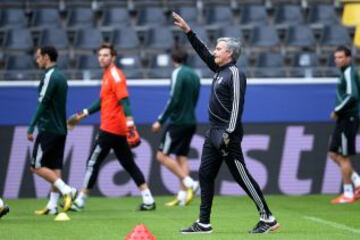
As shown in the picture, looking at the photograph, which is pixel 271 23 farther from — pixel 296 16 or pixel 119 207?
pixel 119 207

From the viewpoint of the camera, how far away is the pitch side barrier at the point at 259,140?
631 inches

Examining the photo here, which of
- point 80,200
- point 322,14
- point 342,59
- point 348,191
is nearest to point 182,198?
point 80,200

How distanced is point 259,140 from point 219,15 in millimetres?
5547

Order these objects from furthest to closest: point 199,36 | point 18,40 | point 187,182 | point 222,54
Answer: point 18,40 < point 199,36 < point 187,182 < point 222,54

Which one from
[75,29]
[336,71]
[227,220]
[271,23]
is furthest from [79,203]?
[271,23]

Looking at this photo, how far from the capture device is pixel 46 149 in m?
12.6

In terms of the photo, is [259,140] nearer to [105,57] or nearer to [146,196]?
[146,196]

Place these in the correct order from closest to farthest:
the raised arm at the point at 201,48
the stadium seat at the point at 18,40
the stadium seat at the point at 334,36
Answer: the raised arm at the point at 201,48, the stadium seat at the point at 18,40, the stadium seat at the point at 334,36

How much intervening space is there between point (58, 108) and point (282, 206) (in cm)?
353

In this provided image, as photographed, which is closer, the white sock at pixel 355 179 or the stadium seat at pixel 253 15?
the white sock at pixel 355 179

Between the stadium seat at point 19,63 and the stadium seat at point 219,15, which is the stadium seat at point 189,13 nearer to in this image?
the stadium seat at point 219,15

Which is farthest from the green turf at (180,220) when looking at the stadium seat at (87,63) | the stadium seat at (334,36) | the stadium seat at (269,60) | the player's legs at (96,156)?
the stadium seat at (334,36)

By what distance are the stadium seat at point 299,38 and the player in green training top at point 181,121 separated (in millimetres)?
6119

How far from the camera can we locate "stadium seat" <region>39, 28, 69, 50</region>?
19781mm
